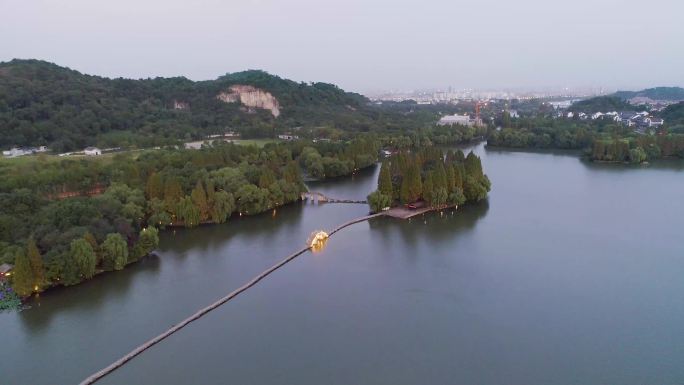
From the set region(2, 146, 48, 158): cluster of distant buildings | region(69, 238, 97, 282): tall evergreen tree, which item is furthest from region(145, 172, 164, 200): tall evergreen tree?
region(2, 146, 48, 158): cluster of distant buildings

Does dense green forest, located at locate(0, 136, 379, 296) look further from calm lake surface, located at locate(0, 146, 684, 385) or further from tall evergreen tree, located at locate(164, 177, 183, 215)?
calm lake surface, located at locate(0, 146, 684, 385)

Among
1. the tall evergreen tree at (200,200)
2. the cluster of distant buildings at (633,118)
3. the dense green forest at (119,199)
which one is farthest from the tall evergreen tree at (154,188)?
the cluster of distant buildings at (633,118)

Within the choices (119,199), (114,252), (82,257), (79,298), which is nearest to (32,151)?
(119,199)

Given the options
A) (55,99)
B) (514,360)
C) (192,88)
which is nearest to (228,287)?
(514,360)

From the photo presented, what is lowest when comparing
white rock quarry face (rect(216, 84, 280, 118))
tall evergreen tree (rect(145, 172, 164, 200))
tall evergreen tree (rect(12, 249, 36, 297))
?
tall evergreen tree (rect(12, 249, 36, 297))

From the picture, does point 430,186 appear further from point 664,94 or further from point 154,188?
point 664,94

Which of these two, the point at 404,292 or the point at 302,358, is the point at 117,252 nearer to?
the point at 302,358
